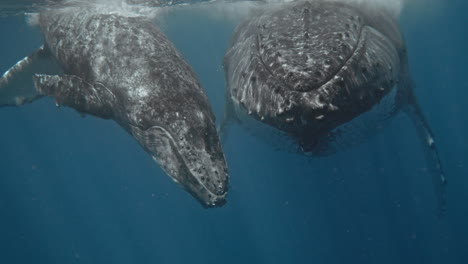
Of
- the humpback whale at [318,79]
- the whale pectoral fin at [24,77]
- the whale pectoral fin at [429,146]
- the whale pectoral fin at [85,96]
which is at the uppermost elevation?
the humpback whale at [318,79]

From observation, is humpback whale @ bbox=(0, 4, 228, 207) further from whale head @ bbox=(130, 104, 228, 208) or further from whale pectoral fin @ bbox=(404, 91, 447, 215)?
whale pectoral fin @ bbox=(404, 91, 447, 215)

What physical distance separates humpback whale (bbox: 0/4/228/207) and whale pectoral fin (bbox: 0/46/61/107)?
50.2 inches

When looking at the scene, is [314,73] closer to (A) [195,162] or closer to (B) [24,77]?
(A) [195,162]

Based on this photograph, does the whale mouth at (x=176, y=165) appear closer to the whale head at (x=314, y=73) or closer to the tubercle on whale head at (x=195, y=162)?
the tubercle on whale head at (x=195, y=162)

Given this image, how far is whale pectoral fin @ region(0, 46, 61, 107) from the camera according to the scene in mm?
11578

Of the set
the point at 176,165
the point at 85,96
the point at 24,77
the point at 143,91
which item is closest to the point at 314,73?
the point at 176,165

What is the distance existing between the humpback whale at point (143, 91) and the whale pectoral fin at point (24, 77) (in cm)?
127

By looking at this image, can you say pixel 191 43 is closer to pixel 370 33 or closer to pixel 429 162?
pixel 429 162

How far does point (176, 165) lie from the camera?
6.55 metres

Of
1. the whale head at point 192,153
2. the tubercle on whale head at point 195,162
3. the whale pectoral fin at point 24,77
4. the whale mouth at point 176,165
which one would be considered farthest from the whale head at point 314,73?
the whale pectoral fin at point 24,77

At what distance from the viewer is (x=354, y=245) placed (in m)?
29.2

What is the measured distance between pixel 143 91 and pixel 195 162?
200cm

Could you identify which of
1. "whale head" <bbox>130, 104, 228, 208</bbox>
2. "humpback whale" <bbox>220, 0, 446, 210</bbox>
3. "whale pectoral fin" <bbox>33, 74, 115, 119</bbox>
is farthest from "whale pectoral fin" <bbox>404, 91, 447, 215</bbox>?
"whale pectoral fin" <bbox>33, 74, 115, 119</bbox>

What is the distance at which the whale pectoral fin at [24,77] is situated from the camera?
11578mm
